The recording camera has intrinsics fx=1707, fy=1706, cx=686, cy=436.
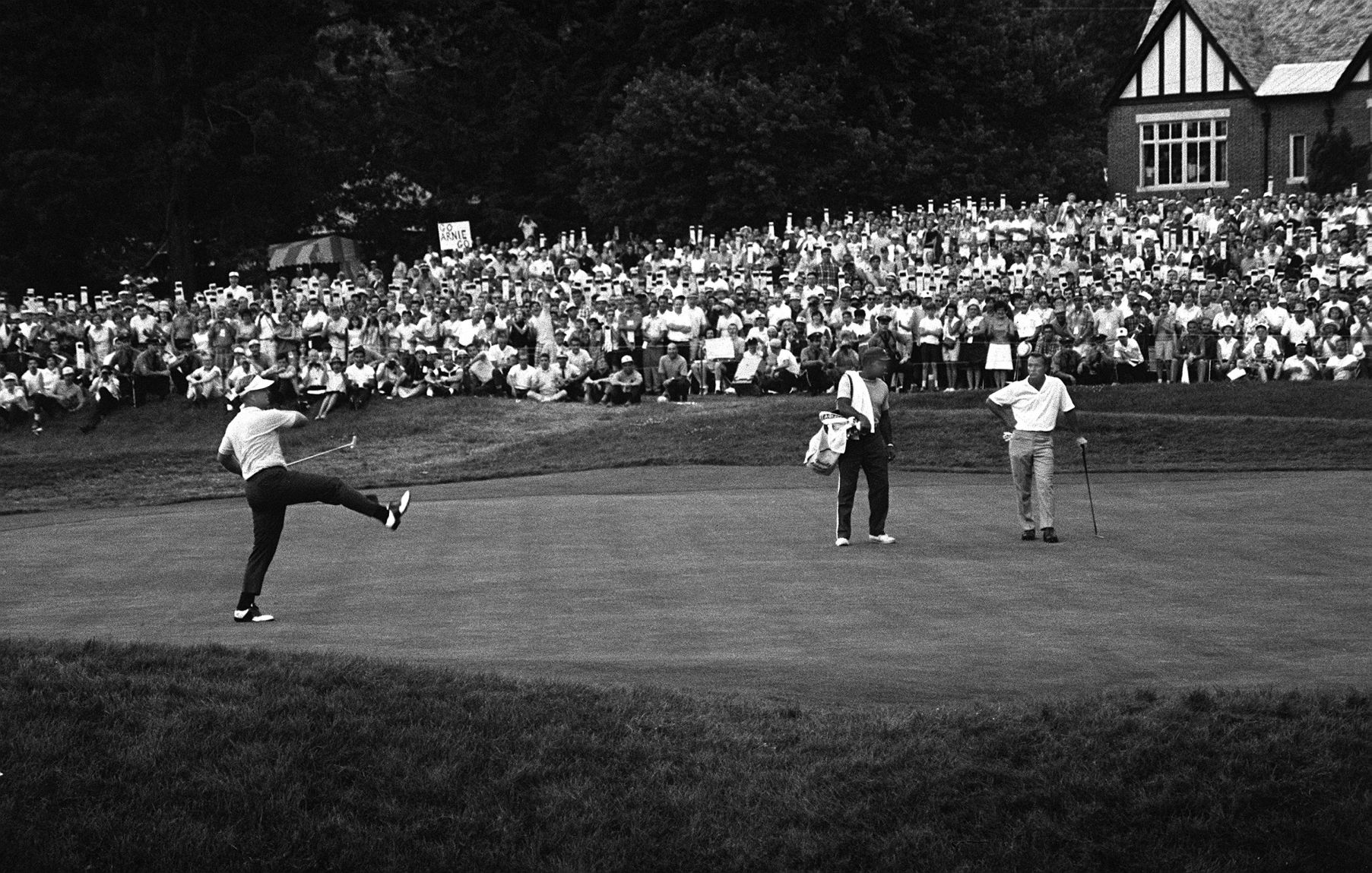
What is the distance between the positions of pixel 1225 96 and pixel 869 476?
4873 cm

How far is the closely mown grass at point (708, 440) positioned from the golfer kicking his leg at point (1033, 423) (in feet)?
27.6

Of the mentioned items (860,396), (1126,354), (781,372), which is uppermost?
(860,396)

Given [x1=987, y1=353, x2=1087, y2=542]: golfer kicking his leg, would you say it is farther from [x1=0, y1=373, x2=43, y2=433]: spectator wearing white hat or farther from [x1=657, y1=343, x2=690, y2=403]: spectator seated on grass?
[x1=0, y1=373, x2=43, y2=433]: spectator wearing white hat

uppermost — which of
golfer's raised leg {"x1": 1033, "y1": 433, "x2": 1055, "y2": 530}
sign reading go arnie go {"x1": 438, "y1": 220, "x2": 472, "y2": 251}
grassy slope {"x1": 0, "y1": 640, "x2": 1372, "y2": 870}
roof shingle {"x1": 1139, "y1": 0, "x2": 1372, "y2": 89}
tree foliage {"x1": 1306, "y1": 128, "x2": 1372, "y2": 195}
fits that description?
roof shingle {"x1": 1139, "y1": 0, "x2": 1372, "y2": 89}

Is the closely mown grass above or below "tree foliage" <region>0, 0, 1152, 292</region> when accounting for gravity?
below

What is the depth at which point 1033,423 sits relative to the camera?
19.1m

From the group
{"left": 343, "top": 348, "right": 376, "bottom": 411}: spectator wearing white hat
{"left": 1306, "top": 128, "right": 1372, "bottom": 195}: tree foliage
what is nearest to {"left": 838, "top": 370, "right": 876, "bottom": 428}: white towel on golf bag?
{"left": 343, "top": 348, "right": 376, "bottom": 411}: spectator wearing white hat

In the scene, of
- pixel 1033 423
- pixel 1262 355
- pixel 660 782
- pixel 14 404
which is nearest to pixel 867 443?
pixel 1033 423

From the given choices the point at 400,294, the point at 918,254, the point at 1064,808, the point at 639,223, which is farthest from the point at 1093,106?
the point at 1064,808

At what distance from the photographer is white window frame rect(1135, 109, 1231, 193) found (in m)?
62.4

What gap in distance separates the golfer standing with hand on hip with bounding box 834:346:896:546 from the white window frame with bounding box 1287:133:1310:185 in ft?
154

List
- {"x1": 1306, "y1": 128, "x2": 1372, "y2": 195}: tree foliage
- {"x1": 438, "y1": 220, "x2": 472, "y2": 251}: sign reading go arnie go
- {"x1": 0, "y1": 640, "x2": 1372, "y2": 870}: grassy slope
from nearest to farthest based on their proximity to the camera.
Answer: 1. {"x1": 0, "y1": 640, "x2": 1372, "y2": 870}: grassy slope
2. {"x1": 438, "y1": 220, "x2": 472, "y2": 251}: sign reading go arnie go
3. {"x1": 1306, "y1": 128, "x2": 1372, "y2": 195}: tree foliage

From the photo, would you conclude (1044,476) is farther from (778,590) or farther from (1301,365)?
(1301,365)

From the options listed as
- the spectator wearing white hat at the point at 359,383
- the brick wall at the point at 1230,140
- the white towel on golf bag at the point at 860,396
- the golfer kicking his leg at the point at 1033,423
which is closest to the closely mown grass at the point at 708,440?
the spectator wearing white hat at the point at 359,383
